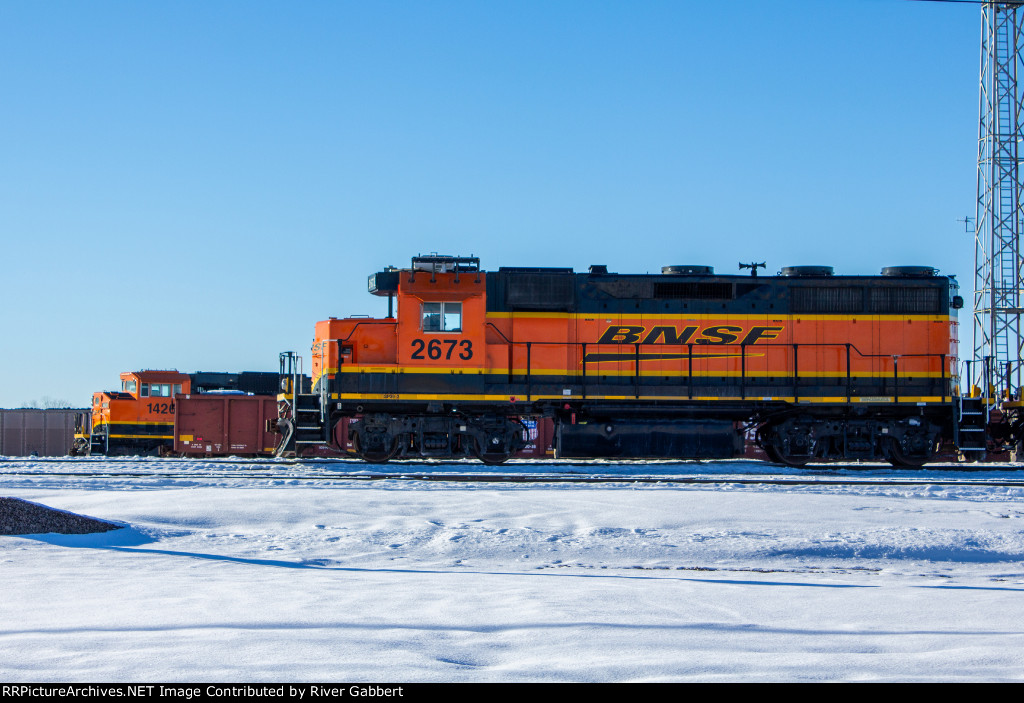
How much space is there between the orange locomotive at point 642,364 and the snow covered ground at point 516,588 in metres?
5.99

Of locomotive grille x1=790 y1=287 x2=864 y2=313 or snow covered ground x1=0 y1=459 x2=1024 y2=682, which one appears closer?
snow covered ground x1=0 y1=459 x2=1024 y2=682

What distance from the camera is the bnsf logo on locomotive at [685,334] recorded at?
17.8m

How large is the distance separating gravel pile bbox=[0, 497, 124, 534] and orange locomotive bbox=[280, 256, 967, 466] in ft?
29.0

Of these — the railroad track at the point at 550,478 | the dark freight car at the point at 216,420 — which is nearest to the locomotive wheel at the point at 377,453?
the railroad track at the point at 550,478

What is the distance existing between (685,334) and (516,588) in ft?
41.5

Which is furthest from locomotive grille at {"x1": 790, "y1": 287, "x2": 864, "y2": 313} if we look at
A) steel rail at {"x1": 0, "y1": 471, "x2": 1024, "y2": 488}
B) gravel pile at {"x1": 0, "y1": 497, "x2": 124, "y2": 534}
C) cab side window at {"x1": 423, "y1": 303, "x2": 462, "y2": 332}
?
gravel pile at {"x1": 0, "y1": 497, "x2": 124, "y2": 534}

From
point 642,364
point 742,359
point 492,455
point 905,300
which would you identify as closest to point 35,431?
point 492,455

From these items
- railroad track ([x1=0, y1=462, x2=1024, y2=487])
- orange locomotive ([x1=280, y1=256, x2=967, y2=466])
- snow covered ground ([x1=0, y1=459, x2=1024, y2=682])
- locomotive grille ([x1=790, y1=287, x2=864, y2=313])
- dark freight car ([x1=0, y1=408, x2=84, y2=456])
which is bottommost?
dark freight car ([x1=0, y1=408, x2=84, y2=456])

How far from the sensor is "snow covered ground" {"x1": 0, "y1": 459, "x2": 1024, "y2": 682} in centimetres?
380

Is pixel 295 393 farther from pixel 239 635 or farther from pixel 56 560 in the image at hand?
pixel 239 635

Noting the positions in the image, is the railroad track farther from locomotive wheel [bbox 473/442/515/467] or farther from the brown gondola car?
the brown gondola car

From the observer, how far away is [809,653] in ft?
13.3

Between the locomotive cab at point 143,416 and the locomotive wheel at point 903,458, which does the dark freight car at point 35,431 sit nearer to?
the locomotive cab at point 143,416
